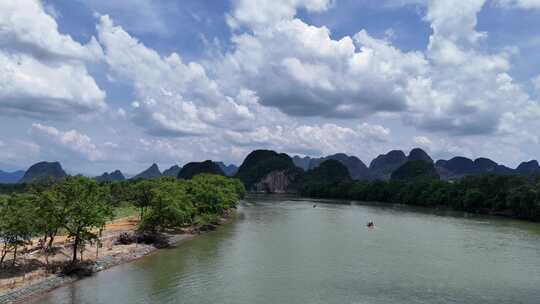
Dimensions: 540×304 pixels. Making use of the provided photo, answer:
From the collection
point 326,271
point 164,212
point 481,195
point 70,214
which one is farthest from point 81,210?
point 481,195

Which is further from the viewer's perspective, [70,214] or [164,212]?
[164,212]

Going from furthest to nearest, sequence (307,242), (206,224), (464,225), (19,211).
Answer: (464,225), (206,224), (307,242), (19,211)

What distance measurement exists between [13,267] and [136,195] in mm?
42351

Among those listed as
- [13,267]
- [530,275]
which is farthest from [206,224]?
[530,275]

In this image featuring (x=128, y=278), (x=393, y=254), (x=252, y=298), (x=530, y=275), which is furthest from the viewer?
(x=393, y=254)

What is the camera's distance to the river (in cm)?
3488

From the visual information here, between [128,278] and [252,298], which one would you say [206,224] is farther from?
[252,298]

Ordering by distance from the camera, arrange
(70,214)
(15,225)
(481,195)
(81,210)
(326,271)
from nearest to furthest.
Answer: (15,225), (81,210), (70,214), (326,271), (481,195)

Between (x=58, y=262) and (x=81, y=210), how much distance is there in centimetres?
512

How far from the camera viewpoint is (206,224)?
73812 mm

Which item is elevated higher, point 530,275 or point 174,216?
point 174,216

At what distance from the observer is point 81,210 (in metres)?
40.7

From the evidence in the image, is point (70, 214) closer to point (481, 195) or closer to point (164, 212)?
point (164, 212)

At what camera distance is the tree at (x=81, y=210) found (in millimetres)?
40844
